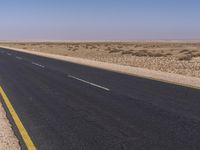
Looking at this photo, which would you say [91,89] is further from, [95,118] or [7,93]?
[95,118]

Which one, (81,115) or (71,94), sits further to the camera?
(71,94)

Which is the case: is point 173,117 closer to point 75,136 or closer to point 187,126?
point 187,126

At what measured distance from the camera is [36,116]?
379 inches

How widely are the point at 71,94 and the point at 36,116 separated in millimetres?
3972

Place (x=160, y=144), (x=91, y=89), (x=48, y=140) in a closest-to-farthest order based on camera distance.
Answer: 1. (x=160, y=144)
2. (x=48, y=140)
3. (x=91, y=89)

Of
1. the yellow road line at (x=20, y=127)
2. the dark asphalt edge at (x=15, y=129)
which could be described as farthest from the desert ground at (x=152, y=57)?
the dark asphalt edge at (x=15, y=129)

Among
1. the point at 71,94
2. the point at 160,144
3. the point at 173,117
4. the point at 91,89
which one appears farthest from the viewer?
the point at 91,89

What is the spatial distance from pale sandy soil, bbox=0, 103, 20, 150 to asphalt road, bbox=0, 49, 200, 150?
5.6 inches

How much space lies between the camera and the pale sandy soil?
6976mm

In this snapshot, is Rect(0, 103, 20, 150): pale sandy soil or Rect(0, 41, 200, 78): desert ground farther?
Rect(0, 41, 200, 78): desert ground

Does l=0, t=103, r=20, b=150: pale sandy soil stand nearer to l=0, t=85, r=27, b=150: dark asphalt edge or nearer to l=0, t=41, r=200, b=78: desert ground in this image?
l=0, t=85, r=27, b=150: dark asphalt edge

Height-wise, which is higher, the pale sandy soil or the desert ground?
the pale sandy soil

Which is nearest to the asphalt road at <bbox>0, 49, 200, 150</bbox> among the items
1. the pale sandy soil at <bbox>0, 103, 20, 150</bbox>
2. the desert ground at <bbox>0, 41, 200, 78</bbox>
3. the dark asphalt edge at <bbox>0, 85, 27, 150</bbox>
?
the dark asphalt edge at <bbox>0, 85, 27, 150</bbox>

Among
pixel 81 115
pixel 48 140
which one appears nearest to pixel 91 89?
pixel 81 115
